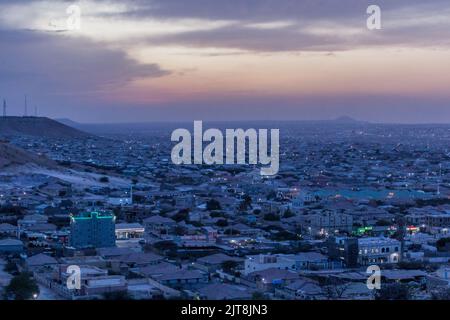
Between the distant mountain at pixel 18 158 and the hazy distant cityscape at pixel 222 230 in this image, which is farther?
the distant mountain at pixel 18 158

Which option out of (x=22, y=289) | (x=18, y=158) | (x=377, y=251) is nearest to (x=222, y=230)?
(x=377, y=251)

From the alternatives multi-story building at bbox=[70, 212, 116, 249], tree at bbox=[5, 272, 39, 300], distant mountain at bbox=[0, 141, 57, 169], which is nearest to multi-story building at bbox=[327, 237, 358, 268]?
multi-story building at bbox=[70, 212, 116, 249]

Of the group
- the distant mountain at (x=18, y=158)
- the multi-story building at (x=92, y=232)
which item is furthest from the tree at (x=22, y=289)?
the distant mountain at (x=18, y=158)

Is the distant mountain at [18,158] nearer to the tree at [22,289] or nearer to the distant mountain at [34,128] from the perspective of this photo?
the tree at [22,289]

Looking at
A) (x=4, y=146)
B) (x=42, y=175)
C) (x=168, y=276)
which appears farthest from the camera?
(x=4, y=146)
